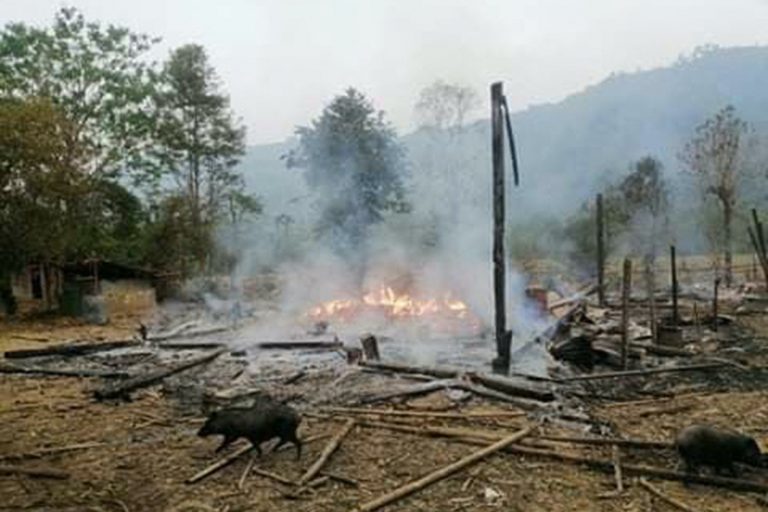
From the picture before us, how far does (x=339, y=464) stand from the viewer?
8016mm

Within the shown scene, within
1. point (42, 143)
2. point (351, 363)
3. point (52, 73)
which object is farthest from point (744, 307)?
point (52, 73)

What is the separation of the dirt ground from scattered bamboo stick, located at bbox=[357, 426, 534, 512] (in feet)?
0.28

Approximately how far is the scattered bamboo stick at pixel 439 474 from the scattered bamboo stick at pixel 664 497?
5.53 ft

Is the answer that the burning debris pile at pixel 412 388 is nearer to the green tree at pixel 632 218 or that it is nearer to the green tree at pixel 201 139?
the green tree at pixel 632 218

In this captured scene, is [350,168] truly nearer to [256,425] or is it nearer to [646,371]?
[646,371]

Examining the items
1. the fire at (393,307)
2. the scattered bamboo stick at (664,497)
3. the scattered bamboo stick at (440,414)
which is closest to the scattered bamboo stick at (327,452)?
the scattered bamboo stick at (440,414)

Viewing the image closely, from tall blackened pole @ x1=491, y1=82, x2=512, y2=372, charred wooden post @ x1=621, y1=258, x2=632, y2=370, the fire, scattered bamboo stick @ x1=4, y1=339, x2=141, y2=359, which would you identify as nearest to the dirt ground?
charred wooden post @ x1=621, y1=258, x2=632, y2=370

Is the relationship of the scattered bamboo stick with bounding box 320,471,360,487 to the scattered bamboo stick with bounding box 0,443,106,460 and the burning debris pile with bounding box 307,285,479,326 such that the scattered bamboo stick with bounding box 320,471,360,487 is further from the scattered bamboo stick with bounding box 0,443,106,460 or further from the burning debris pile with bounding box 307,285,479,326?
the burning debris pile with bounding box 307,285,479,326

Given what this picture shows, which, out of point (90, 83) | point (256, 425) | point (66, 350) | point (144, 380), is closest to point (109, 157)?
point (90, 83)

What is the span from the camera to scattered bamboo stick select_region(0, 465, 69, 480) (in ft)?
25.5

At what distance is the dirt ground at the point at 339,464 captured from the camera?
269 inches

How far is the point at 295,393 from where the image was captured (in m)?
11.9

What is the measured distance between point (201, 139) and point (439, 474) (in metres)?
39.5

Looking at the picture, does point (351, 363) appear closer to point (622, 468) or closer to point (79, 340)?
point (622, 468)
